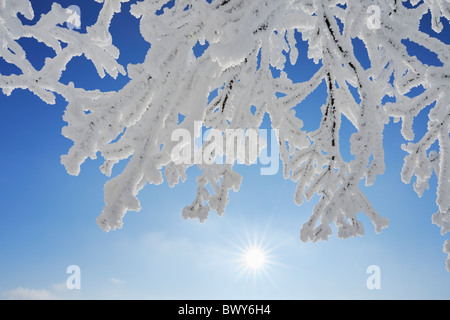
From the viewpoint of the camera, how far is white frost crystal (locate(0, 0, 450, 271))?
1.35 meters

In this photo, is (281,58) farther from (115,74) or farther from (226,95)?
(226,95)

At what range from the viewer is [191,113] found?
141cm

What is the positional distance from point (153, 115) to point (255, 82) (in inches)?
49.4

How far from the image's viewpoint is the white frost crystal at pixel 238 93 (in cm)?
135

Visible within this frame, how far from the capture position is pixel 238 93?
8.70 ft

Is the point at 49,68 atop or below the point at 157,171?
atop

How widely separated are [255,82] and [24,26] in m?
2.82

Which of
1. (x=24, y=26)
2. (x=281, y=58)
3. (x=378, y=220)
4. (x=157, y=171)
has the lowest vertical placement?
(x=378, y=220)
